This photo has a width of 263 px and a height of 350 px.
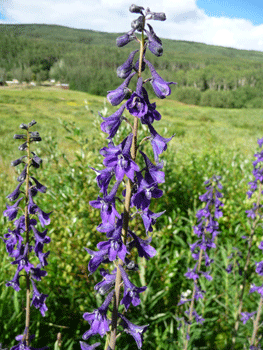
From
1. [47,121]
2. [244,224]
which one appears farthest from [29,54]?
[244,224]

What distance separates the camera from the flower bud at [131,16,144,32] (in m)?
1.63

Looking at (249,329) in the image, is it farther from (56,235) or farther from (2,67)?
(2,67)

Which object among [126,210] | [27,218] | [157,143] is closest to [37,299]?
[27,218]

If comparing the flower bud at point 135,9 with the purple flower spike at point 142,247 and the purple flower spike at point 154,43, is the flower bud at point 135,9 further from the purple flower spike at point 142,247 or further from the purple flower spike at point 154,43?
the purple flower spike at point 142,247

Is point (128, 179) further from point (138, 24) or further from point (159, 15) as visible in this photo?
point (159, 15)

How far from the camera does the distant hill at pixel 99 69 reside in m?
24.9

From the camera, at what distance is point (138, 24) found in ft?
5.36

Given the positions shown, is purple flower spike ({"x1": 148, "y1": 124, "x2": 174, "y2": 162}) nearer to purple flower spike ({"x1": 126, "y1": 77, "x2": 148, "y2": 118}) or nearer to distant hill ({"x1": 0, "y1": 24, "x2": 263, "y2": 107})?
purple flower spike ({"x1": 126, "y1": 77, "x2": 148, "y2": 118})

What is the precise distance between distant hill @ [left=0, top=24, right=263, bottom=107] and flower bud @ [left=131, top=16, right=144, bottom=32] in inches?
763

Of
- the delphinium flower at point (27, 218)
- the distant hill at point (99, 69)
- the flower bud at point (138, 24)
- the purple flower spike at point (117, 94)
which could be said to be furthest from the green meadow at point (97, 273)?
the distant hill at point (99, 69)

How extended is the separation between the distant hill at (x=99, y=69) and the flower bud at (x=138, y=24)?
763 inches

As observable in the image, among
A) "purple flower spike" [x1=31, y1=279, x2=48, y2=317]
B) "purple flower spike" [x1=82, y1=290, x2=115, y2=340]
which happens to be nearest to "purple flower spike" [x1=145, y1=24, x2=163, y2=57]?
"purple flower spike" [x1=82, y1=290, x2=115, y2=340]

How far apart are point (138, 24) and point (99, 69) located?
2274 inches

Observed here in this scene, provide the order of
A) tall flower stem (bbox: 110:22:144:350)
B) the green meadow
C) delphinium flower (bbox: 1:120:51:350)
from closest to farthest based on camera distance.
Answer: tall flower stem (bbox: 110:22:144:350) < delphinium flower (bbox: 1:120:51:350) < the green meadow
